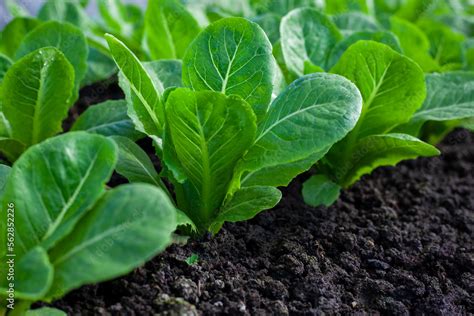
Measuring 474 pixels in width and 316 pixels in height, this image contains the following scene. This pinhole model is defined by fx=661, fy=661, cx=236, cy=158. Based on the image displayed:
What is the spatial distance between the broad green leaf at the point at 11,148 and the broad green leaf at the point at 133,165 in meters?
0.36

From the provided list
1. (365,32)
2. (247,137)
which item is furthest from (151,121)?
(365,32)

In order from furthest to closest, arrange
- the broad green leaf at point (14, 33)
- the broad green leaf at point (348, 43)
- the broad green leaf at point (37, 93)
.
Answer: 1. the broad green leaf at point (14, 33)
2. the broad green leaf at point (348, 43)
3. the broad green leaf at point (37, 93)

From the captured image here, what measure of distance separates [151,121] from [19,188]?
43 centimetres

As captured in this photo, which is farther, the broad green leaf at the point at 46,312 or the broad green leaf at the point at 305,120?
the broad green leaf at the point at 305,120

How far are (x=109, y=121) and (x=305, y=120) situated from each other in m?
0.67

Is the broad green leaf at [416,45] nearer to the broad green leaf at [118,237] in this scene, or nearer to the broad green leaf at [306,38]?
the broad green leaf at [306,38]

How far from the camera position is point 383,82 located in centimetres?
187

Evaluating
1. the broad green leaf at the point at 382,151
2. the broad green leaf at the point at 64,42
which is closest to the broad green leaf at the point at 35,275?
the broad green leaf at the point at 64,42

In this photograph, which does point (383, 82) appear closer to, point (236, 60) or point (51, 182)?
point (236, 60)

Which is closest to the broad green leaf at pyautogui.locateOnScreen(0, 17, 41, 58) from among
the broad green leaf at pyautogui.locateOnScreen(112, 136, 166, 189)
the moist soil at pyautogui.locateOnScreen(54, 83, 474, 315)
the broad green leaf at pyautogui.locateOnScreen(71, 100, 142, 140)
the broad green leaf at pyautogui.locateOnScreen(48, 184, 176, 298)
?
the broad green leaf at pyautogui.locateOnScreen(71, 100, 142, 140)

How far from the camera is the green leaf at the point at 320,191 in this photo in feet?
6.44

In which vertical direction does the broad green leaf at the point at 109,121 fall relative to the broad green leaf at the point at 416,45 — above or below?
above

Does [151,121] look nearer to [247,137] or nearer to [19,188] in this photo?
[247,137]

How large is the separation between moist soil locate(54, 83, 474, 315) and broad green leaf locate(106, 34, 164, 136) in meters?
0.31
